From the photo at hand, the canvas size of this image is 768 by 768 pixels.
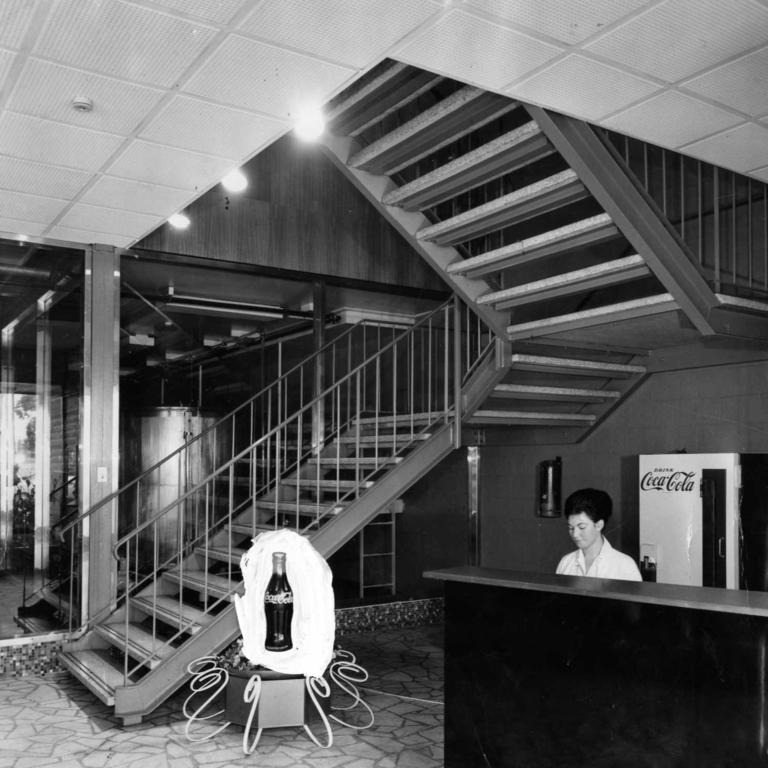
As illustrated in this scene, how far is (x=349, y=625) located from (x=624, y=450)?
9.09ft

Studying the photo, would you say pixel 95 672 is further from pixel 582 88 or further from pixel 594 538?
pixel 582 88

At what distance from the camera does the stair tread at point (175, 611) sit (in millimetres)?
5273

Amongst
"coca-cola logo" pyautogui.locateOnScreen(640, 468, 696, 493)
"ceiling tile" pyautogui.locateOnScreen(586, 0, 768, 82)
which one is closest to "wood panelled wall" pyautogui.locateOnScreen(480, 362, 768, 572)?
"coca-cola logo" pyautogui.locateOnScreen(640, 468, 696, 493)

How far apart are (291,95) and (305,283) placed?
350 centimetres

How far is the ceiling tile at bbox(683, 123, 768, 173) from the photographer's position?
391 cm

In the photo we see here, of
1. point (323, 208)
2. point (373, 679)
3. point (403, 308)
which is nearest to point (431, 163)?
point (323, 208)

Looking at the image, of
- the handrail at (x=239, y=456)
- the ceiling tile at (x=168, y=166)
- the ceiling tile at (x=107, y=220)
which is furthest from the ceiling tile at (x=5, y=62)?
the handrail at (x=239, y=456)

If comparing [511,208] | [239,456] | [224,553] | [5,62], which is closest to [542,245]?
[511,208]

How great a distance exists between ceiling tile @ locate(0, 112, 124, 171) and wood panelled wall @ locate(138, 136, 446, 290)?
1953 mm

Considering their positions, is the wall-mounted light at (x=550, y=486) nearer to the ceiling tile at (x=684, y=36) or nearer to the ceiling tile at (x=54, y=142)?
the ceiling tile at (x=684, y=36)

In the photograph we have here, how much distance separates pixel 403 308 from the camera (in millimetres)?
8094

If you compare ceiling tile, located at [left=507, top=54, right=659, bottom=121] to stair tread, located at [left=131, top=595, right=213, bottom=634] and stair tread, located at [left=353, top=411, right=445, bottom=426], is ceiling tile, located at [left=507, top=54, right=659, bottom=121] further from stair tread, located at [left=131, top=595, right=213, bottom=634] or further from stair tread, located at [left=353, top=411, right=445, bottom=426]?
stair tread, located at [left=131, top=595, right=213, bottom=634]

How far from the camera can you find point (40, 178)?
4672 millimetres

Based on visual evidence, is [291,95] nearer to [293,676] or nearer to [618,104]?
[618,104]
